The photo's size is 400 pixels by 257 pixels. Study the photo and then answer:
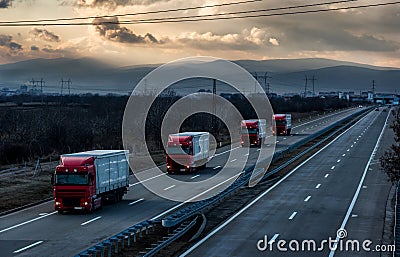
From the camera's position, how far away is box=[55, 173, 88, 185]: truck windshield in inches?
1250

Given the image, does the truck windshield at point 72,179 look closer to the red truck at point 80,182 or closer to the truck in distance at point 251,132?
the red truck at point 80,182

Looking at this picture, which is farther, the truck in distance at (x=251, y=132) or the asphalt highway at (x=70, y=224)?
the truck in distance at (x=251, y=132)

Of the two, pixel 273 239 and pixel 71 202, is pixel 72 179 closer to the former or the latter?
pixel 71 202

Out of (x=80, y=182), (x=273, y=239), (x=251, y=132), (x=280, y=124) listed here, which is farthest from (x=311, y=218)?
(x=280, y=124)

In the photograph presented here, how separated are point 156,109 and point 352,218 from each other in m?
61.7

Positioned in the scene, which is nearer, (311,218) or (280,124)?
(311,218)

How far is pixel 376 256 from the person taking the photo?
2295cm

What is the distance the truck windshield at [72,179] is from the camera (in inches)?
1250

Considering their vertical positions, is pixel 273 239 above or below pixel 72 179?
below

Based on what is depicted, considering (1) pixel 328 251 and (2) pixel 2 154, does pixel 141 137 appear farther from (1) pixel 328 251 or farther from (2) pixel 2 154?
(1) pixel 328 251

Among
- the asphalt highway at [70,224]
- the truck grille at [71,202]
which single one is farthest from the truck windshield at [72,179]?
the asphalt highway at [70,224]

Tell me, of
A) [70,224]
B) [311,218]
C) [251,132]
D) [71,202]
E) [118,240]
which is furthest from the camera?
[251,132]

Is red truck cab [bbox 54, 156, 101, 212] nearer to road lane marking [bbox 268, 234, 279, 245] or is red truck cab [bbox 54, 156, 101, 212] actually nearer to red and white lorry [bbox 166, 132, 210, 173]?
road lane marking [bbox 268, 234, 279, 245]

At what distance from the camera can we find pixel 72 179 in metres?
31.9
